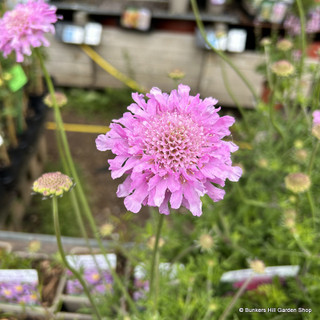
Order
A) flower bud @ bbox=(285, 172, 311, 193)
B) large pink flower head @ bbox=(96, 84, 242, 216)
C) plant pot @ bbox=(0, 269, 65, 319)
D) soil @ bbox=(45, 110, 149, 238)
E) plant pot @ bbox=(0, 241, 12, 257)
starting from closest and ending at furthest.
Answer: large pink flower head @ bbox=(96, 84, 242, 216)
flower bud @ bbox=(285, 172, 311, 193)
plant pot @ bbox=(0, 269, 65, 319)
plant pot @ bbox=(0, 241, 12, 257)
soil @ bbox=(45, 110, 149, 238)

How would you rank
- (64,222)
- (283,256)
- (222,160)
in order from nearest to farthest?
(222,160)
(283,256)
(64,222)

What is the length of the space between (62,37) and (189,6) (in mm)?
897

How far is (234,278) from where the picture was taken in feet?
2.85

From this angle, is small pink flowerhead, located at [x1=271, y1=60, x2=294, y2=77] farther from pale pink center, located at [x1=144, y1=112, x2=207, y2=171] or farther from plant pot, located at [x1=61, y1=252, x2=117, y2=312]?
plant pot, located at [x1=61, y1=252, x2=117, y2=312]

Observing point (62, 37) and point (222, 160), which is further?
point (62, 37)

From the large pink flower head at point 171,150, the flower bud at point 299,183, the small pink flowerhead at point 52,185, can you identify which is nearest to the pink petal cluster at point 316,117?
the flower bud at point 299,183

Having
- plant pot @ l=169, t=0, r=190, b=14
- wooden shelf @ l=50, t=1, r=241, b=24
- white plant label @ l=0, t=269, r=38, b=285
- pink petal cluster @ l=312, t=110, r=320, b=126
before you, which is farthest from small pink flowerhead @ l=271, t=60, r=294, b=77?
plant pot @ l=169, t=0, r=190, b=14

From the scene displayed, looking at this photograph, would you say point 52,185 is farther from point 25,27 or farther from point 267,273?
point 267,273

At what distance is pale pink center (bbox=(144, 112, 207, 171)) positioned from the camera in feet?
1.66

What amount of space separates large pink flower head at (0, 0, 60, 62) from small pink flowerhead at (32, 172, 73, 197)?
33cm

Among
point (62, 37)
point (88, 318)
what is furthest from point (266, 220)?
point (62, 37)

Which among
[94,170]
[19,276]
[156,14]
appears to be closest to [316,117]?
[19,276]

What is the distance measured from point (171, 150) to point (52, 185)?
191 millimetres

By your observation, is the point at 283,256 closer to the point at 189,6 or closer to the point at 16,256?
the point at 16,256
